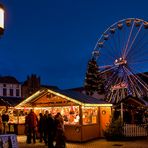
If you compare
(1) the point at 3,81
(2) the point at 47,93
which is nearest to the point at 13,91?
(1) the point at 3,81

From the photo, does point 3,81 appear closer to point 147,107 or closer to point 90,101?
point 147,107

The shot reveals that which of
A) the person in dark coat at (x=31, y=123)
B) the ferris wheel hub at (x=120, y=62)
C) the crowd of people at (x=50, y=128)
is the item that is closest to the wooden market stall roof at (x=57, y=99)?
the crowd of people at (x=50, y=128)

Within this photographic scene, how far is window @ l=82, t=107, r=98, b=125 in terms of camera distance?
23.3 metres

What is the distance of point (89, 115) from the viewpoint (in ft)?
78.6

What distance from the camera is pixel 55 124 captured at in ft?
62.9

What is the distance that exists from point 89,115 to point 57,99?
7.95 ft

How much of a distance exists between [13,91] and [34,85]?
21.7 feet

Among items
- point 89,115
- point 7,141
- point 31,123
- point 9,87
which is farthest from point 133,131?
point 9,87

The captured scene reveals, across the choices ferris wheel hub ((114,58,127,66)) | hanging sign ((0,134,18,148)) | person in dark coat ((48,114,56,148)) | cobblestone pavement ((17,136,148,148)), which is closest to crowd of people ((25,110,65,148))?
person in dark coat ((48,114,56,148))

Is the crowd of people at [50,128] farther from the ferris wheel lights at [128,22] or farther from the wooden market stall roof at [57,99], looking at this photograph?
the ferris wheel lights at [128,22]

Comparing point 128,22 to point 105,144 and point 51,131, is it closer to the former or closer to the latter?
point 105,144

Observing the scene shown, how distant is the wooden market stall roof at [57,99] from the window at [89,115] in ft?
1.59

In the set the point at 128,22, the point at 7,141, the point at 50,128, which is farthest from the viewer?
the point at 128,22

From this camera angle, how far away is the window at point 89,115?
23291 mm
